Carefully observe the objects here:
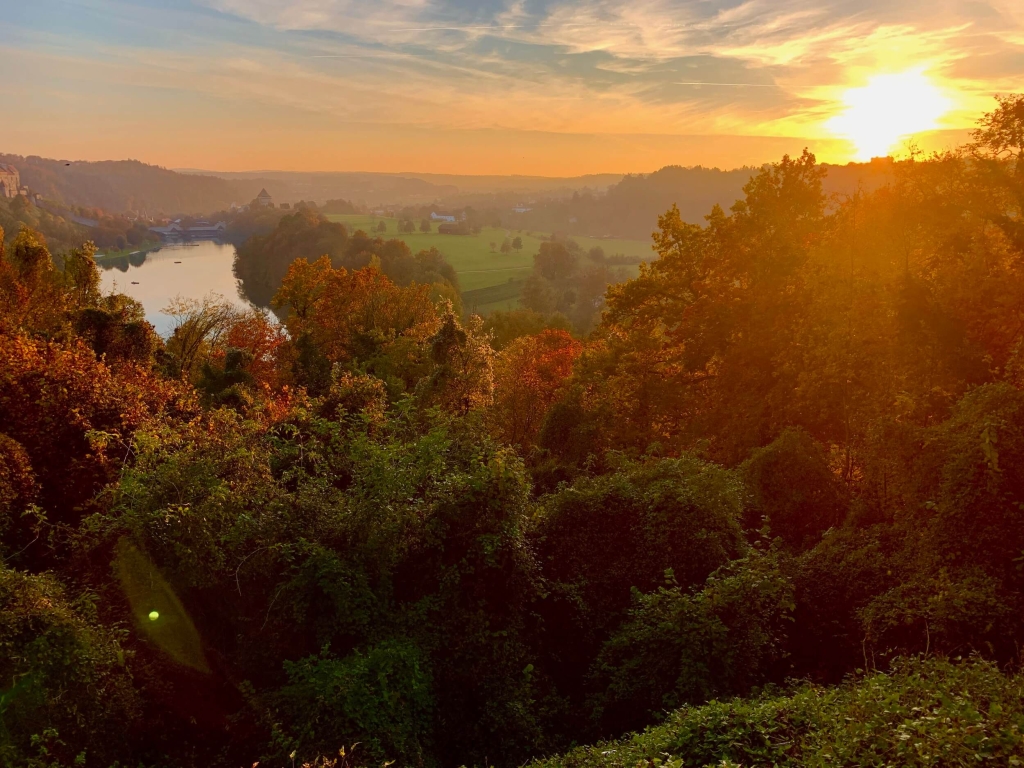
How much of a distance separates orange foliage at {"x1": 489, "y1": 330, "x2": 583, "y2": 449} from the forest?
10.4m

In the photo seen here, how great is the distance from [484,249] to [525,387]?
91045mm

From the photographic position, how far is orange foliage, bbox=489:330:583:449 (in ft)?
90.3

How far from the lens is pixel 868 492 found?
13320mm

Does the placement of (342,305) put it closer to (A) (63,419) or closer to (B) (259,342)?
(B) (259,342)

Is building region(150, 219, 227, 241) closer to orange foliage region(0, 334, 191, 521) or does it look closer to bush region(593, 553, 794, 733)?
orange foliage region(0, 334, 191, 521)

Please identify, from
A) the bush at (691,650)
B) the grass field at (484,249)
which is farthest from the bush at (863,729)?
the grass field at (484,249)

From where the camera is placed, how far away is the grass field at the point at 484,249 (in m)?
92.9

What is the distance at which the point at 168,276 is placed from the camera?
286ft

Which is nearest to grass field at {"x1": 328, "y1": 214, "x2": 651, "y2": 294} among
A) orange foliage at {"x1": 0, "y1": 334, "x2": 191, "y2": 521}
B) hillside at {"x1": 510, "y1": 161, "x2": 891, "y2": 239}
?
hillside at {"x1": 510, "y1": 161, "x2": 891, "y2": 239}

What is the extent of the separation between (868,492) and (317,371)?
25.1 metres

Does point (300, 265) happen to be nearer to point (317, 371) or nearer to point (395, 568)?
point (317, 371)

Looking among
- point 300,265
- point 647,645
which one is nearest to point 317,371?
point 300,265

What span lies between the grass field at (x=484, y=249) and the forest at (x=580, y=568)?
214ft

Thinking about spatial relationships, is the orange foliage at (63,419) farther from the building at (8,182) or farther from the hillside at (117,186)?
the hillside at (117,186)
